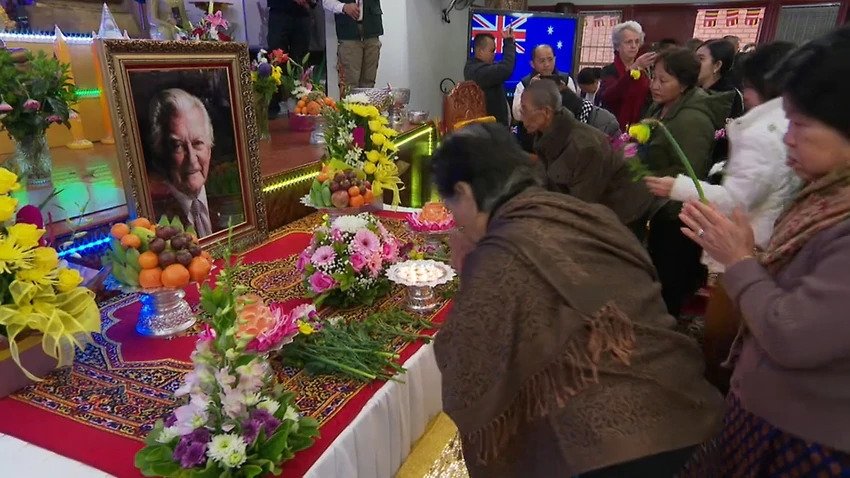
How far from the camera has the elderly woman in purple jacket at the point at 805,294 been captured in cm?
85

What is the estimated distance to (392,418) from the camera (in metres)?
1.23

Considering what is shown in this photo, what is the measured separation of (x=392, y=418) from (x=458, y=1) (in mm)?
4923

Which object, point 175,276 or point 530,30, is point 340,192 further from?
point 530,30

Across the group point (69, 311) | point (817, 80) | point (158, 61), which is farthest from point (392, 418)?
point (158, 61)

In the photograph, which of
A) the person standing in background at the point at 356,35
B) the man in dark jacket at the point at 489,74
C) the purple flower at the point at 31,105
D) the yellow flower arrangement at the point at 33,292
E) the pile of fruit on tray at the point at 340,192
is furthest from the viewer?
the man in dark jacket at the point at 489,74

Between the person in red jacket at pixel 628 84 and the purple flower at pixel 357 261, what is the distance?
2.75 m

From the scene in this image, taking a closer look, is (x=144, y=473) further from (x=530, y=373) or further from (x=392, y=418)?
(x=530, y=373)

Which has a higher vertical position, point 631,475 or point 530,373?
point 530,373

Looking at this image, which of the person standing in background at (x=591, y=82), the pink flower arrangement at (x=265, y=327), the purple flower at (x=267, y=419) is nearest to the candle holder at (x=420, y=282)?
the pink flower arrangement at (x=265, y=327)

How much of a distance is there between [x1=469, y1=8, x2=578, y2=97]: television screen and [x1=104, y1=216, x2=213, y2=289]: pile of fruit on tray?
172 inches

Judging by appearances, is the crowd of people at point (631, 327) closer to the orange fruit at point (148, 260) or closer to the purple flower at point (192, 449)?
the purple flower at point (192, 449)

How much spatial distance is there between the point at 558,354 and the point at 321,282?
773 millimetres

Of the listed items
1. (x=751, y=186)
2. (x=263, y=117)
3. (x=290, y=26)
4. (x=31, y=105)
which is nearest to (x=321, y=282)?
(x=31, y=105)

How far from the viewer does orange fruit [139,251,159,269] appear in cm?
123
